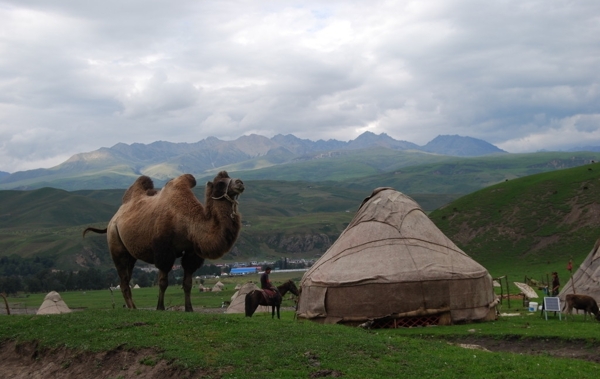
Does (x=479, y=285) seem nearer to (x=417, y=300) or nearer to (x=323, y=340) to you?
(x=417, y=300)

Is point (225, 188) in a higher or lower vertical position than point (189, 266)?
higher

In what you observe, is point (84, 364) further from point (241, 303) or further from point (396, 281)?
point (241, 303)

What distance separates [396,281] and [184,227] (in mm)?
6792

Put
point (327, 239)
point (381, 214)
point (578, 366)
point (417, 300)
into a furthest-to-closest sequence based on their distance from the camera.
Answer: point (327, 239)
point (381, 214)
point (417, 300)
point (578, 366)

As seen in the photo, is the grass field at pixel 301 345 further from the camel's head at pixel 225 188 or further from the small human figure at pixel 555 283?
the small human figure at pixel 555 283

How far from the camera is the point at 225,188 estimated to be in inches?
656

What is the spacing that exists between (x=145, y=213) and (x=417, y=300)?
27.9 ft

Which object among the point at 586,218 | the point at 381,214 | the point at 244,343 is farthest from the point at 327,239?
the point at 244,343

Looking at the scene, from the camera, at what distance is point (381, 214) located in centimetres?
2189

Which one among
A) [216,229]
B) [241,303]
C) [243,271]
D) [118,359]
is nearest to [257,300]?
[216,229]

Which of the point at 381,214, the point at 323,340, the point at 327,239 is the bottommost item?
the point at 327,239

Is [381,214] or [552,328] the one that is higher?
[381,214]

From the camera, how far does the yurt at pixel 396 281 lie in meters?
19.5

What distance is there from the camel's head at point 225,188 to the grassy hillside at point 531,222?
37453 millimetres
